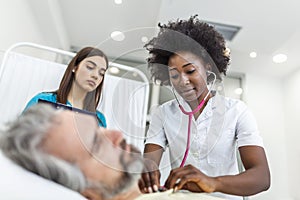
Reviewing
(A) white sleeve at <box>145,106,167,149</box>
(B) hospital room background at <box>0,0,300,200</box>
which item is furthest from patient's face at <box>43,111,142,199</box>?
(B) hospital room background at <box>0,0,300,200</box>

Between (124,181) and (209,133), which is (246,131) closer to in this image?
(209,133)

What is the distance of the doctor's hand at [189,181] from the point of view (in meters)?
0.50

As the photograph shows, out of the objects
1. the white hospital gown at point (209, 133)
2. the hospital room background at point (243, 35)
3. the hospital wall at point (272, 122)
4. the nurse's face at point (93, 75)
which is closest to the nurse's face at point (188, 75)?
the white hospital gown at point (209, 133)

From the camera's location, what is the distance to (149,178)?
18.2 inches

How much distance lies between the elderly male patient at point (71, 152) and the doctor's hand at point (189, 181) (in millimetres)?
108

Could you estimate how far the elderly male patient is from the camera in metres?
0.38

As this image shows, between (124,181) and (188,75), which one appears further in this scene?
(188,75)

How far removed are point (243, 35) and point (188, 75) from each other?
1.56m

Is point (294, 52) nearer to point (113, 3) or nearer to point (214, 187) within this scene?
point (113, 3)

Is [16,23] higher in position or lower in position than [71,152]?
higher

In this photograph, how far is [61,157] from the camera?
15.1 inches

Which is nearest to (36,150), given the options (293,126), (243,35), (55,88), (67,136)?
(67,136)

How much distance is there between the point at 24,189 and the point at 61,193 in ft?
0.19

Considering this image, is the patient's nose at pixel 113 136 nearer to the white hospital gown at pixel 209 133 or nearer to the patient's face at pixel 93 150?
the patient's face at pixel 93 150
